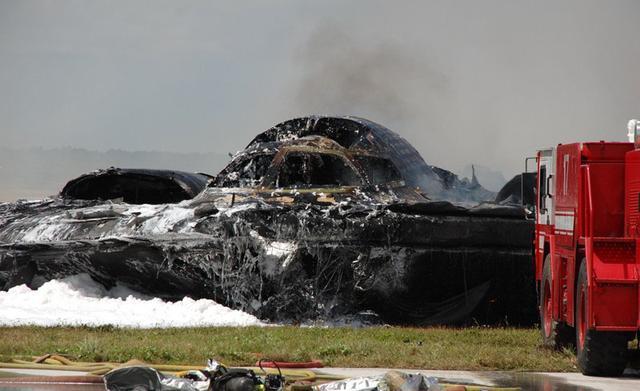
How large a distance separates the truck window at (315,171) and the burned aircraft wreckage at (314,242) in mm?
21

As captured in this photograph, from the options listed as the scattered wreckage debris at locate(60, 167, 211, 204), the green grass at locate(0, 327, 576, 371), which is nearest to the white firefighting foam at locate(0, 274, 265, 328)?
the green grass at locate(0, 327, 576, 371)

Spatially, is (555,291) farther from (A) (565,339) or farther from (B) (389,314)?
(B) (389,314)

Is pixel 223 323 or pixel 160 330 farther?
pixel 223 323

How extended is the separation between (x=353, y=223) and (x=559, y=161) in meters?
3.45

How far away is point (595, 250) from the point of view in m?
11.1

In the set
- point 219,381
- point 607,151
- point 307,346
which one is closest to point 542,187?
point 607,151

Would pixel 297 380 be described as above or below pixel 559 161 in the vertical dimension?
below

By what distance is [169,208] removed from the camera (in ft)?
56.8

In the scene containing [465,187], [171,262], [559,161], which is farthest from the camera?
[465,187]

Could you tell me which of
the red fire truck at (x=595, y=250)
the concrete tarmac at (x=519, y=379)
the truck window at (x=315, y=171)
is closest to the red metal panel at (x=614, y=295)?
the red fire truck at (x=595, y=250)

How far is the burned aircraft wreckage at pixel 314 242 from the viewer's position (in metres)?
15.4

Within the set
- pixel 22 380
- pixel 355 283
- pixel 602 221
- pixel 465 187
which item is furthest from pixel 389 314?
pixel 22 380

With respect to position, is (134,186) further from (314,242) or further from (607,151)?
(607,151)

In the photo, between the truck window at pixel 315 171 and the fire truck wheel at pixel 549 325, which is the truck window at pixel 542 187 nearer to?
the fire truck wheel at pixel 549 325
